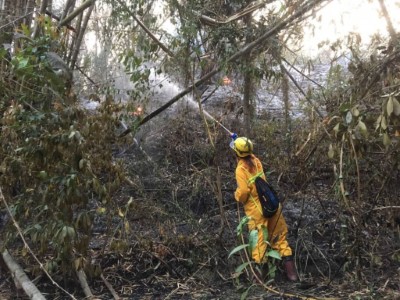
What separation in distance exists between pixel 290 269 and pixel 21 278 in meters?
2.53

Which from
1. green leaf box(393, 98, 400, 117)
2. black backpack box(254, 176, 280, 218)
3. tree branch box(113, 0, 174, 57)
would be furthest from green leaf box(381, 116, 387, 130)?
tree branch box(113, 0, 174, 57)

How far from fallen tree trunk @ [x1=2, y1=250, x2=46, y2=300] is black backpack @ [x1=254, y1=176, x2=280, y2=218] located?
7.16 feet

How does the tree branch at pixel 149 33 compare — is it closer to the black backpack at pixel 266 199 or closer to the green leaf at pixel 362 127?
the black backpack at pixel 266 199

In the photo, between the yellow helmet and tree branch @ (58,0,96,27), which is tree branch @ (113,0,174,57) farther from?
the yellow helmet

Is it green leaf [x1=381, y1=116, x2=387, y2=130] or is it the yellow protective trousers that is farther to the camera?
the yellow protective trousers

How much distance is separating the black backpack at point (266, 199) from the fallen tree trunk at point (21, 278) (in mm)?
2182

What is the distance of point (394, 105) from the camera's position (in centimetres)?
240

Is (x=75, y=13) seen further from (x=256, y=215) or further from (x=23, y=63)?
(x=256, y=215)

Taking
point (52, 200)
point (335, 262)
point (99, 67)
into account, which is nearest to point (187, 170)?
point (335, 262)

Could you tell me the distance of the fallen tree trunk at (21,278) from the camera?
137 inches

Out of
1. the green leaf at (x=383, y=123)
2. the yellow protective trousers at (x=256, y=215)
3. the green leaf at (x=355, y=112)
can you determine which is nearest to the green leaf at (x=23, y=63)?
the yellow protective trousers at (x=256, y=215)

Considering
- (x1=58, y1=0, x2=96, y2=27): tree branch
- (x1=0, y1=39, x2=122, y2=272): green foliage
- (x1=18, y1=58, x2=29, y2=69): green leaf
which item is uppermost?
(x1=58, y1=0, x2=96, y2=27): tree branch

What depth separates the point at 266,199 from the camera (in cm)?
441

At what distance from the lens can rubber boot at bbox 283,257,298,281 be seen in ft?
14.5
